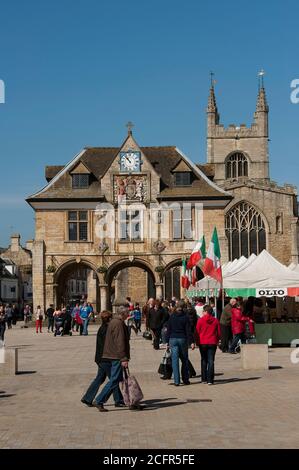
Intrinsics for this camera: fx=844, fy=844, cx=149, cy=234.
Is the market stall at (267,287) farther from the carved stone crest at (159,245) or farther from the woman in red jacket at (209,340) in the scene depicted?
the carved stone crest at (159,245)

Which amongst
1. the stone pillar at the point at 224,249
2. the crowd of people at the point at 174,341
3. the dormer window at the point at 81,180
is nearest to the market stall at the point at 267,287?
the crowd of people at the point at 174,341

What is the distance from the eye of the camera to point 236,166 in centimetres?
9825

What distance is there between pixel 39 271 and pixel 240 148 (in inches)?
2072

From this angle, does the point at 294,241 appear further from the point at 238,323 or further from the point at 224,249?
the point at 238,323

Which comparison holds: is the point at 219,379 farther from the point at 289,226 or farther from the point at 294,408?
the point at 289,226

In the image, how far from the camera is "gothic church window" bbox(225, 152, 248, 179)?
98.0 metres

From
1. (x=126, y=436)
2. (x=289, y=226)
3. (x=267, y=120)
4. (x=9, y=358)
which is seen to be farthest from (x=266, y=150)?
(x=126, y=436)

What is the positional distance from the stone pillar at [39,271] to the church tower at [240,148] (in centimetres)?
4909

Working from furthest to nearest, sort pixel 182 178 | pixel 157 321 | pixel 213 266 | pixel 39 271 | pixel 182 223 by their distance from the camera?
pixel 182 178 < pixel 182 223 < pixel 39 271 < pixel 157 321 < pixel 213 266

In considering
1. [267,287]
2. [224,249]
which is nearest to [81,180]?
[224,249]

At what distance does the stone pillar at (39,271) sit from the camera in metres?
50.3

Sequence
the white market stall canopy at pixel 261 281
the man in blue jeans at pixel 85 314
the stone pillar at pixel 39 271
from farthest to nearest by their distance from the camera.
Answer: the stone pillar at pixel 39 271 → the man in blue jeans at pixel 85 314 → the white market stall canopy at pixel 261 281

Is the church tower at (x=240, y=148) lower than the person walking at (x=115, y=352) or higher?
higher

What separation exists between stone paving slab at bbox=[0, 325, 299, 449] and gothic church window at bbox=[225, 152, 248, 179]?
252 ft
